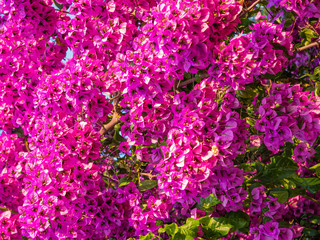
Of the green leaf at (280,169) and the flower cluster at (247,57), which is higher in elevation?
the flower cluster at (247,57)

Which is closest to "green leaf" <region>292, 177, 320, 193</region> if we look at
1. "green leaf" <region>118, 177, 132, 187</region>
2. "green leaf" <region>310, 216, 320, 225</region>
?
"green leaf" <region>310, 216, 320, 225</region>

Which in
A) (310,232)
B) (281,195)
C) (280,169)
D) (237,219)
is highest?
(280,169)

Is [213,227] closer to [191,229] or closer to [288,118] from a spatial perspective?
[191,229]

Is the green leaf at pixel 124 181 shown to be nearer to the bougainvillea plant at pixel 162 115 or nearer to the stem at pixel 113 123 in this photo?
the bougainvillea plant at pixel 162 115

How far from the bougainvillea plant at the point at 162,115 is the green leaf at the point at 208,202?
0.01 m

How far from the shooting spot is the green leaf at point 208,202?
3.01 metres

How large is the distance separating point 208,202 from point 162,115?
923 millimetres

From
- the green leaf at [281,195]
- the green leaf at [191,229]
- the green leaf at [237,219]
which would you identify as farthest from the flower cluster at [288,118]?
the green leaf at [191,229]

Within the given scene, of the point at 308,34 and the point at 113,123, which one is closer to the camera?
the point at 308,34

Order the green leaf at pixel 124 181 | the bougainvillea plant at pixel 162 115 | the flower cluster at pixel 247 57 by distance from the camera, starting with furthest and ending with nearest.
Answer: the green leaf at pixel 124 181
the flower cluster at pixel 247 57
the bougainvillea plant at pixel 162 115

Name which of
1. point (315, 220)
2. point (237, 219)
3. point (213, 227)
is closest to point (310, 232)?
point (315, 220)

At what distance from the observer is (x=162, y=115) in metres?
2.81

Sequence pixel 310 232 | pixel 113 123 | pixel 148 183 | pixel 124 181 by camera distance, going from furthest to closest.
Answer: pixel 310 232 < pixel 113 123 < pixel 124 181 < pixel 148 183

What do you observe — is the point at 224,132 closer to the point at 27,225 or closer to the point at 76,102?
the point at 76,102
